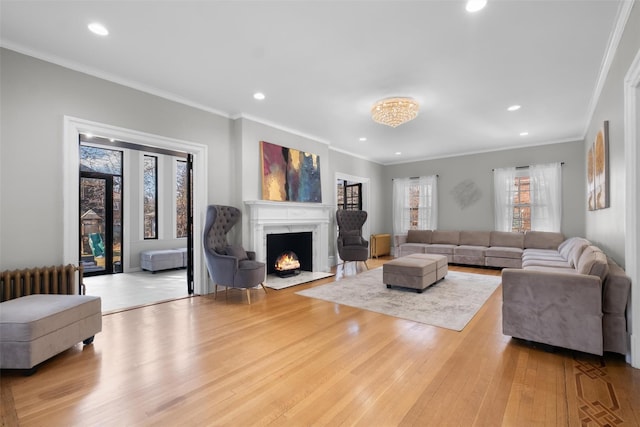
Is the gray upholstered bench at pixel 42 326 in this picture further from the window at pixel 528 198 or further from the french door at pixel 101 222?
the window at pixel 528 198

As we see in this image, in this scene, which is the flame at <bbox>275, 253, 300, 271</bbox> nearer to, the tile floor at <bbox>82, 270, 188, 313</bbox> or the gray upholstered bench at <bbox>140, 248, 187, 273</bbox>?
the tile floor at <bbox>82, 270, 188, 313</bbox>

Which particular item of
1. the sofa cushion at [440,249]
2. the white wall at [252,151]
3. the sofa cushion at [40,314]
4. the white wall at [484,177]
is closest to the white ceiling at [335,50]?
the white wall at [252,151]

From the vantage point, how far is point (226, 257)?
3.96m

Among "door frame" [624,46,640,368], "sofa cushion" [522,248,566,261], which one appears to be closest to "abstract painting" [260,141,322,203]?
"sofa cushion" [522,248,566,261]

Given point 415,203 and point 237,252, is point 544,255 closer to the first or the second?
point 415,203

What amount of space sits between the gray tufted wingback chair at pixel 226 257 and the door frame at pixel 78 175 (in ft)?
0.79

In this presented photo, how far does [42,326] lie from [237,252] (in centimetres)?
Answer: 231

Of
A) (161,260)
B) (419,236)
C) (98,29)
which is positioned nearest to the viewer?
(98,29)

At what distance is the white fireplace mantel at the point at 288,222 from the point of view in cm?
471

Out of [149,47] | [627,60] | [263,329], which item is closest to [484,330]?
[263,329]

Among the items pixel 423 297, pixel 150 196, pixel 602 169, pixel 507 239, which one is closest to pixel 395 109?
pixel 602 169

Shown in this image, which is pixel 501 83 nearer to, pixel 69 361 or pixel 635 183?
pixel 635 183

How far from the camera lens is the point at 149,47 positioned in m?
2.83

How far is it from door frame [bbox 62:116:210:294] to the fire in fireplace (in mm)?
1370
